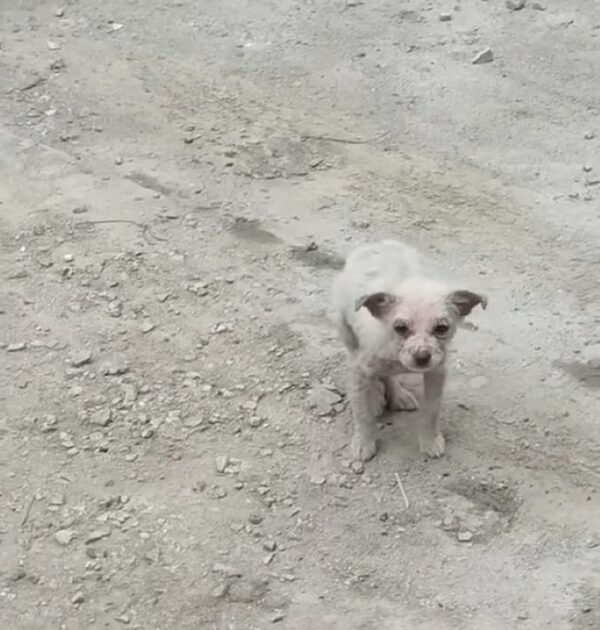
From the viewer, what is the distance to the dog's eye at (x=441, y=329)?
4949 mm

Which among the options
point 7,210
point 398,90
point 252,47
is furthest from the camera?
point 252,47

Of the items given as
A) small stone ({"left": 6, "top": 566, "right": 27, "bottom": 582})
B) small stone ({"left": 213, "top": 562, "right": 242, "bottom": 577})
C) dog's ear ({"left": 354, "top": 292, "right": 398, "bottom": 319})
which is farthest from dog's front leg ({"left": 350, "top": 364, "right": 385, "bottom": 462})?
small stone ({"left": 6, "top": 566, "right": 27, "bottom": 582})

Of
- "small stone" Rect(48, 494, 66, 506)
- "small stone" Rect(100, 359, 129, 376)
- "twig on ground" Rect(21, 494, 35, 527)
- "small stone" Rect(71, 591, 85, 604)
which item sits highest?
"small stone" Rect(71, 591, 85, 604)

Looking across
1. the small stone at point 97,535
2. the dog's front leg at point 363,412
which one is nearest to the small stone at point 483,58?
the dog's front leg at point 363,412

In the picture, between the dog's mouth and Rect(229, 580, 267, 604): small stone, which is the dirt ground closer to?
Rect(229, 580, 267, 604): small stone

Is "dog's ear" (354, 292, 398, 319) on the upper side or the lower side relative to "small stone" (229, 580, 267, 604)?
upper

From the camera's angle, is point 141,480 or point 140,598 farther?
point 141,480

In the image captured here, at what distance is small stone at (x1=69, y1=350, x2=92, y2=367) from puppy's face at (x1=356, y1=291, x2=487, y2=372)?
169cm

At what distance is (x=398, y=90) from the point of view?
8.84 metres

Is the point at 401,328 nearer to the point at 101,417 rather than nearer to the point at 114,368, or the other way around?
the point at 101,417

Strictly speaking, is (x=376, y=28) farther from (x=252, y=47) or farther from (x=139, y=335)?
(x=139, y=335)

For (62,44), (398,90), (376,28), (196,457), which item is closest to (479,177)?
(398,90)

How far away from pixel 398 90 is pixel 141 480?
14.4 feet

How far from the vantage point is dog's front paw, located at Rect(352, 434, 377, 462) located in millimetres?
5480
